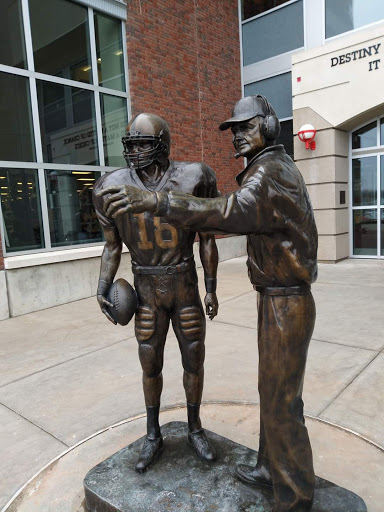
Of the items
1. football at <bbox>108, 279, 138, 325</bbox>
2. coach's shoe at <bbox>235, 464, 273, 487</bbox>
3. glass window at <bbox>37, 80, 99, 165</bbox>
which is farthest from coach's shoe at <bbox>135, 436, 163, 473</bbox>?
glass window at <bbox>37, 80, 99, 165</bbox>

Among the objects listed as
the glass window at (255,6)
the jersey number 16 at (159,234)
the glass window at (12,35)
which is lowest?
the jersey number 16 at (159,234)

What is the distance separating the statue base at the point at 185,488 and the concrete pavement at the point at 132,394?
280mm

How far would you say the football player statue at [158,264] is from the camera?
2.38 metres

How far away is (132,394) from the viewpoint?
12.8ft

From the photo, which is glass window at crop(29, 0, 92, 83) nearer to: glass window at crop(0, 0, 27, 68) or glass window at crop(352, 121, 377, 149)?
glass window at crop(0, 0, 27, 68)

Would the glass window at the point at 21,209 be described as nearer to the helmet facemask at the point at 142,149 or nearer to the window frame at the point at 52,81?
the window frame at the point at 52,81

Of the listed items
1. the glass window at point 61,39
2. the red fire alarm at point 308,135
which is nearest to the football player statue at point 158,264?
the glass window at point 61,39

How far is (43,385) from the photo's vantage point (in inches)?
165

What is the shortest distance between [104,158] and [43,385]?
5.57 m

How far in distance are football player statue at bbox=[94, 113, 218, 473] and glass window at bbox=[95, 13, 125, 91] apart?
7053mm

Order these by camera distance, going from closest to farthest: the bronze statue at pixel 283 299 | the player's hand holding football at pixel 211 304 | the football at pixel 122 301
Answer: the bronze statue at pixel 283 299, the football at pixel 122 301, the player's hand holding football at pixel 211 304

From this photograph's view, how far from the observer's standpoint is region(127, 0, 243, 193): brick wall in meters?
9.28

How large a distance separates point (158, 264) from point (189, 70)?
9.35 m

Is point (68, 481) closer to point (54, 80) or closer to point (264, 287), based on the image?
point (264, 287)
